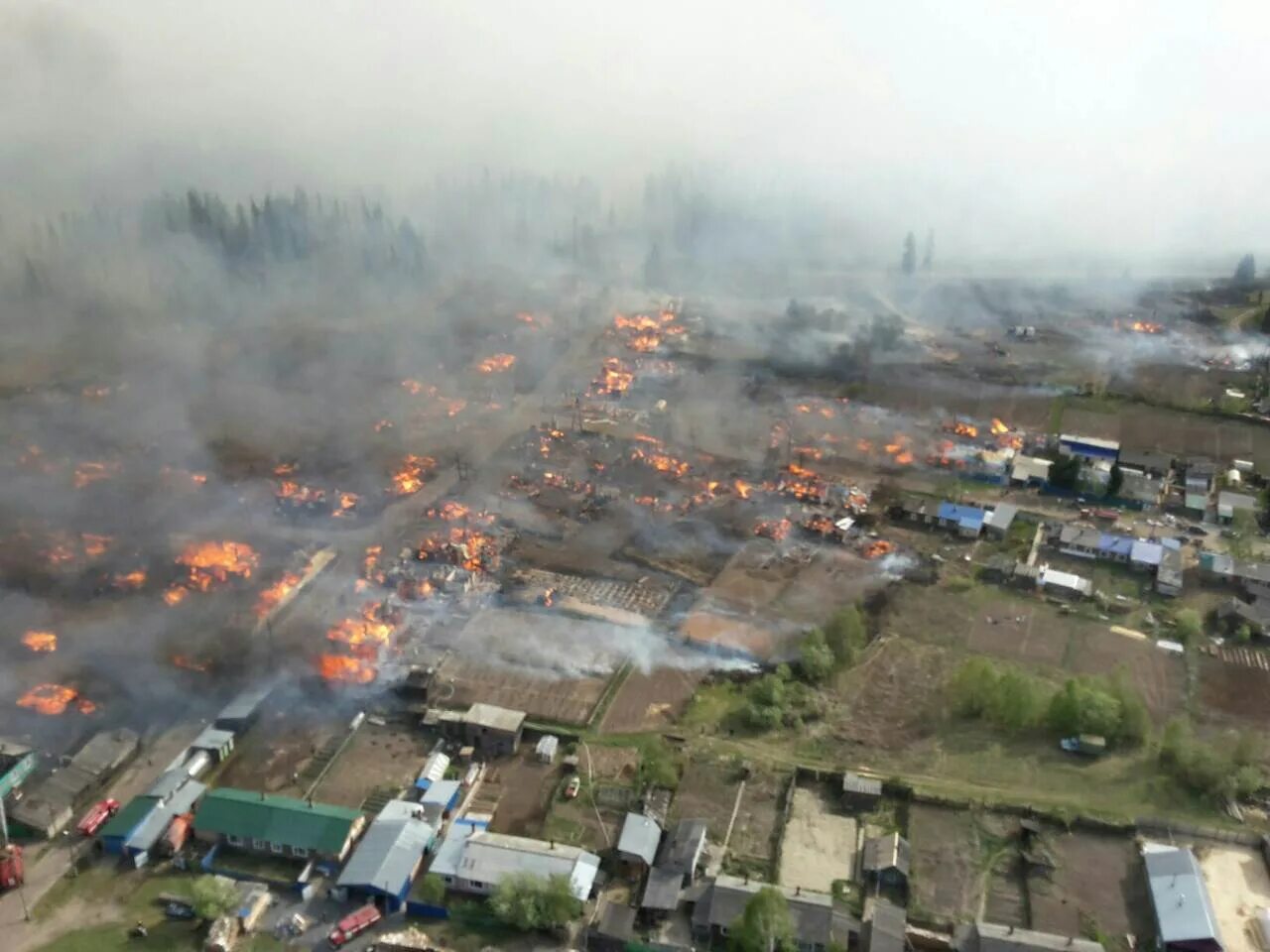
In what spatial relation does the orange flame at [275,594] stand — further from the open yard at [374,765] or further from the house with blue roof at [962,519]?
the house with blue roof at [962,519]

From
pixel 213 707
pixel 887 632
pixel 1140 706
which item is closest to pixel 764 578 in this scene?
pixel 887 632

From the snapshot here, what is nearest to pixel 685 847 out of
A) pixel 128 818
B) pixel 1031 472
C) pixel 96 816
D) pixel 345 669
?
pixel 345 669

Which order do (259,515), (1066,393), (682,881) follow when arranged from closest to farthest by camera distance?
(682,881), (259,515), (1066,393)

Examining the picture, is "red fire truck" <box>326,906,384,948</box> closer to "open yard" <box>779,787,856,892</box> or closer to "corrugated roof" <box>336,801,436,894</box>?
"corrugated roof" <box>336,801,436,894</box>

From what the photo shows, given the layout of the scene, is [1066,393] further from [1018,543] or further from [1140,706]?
[1140,706]

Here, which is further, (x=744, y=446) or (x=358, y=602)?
(x=744, y=446)

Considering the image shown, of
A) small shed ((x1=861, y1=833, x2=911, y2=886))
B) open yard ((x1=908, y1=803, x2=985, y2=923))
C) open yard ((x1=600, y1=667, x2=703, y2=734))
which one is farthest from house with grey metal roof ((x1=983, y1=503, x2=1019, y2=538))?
Result: small shed ((x1=861, y1=833, x2=911, y2=886))

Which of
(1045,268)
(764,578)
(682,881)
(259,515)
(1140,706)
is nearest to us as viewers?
(682,881)
